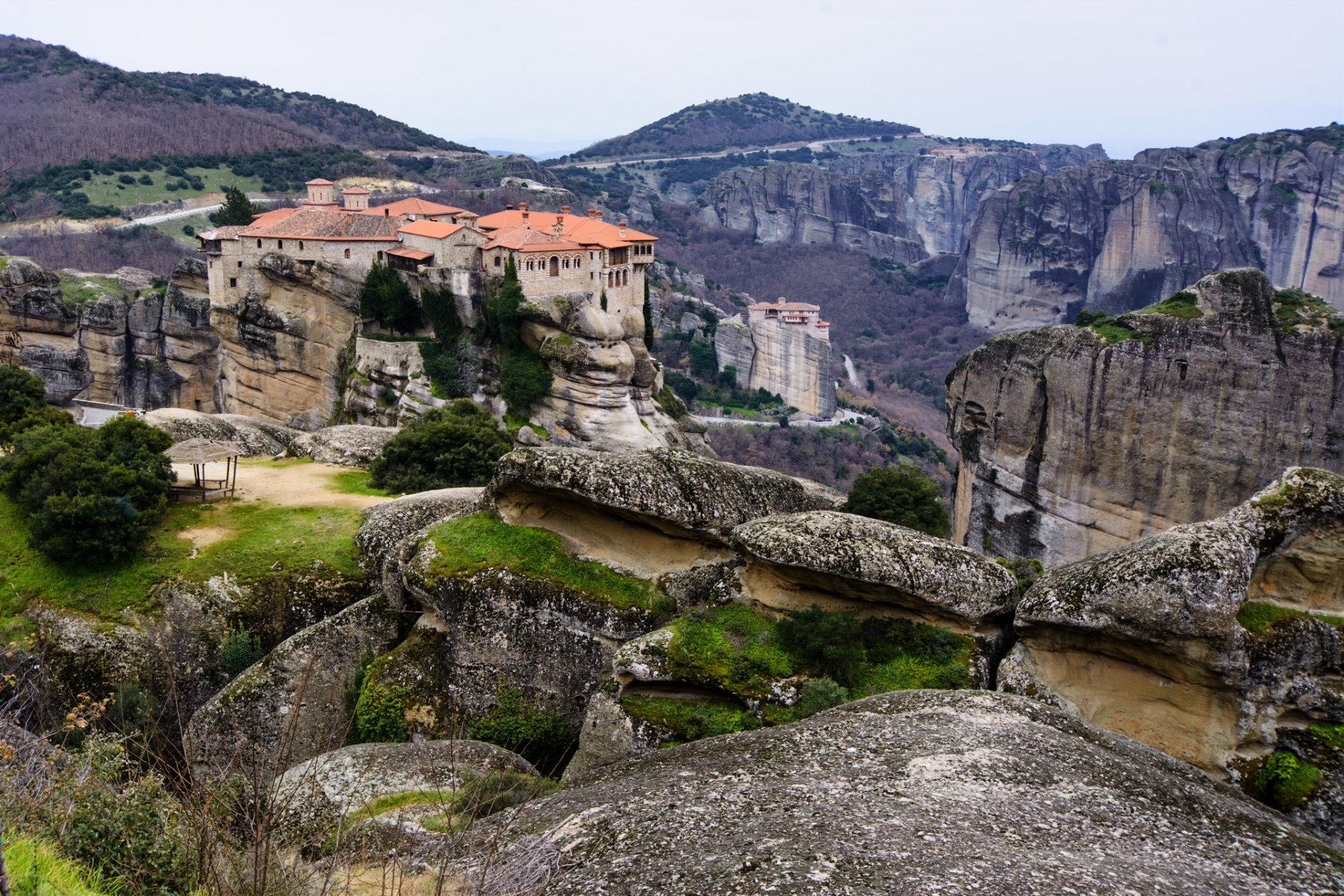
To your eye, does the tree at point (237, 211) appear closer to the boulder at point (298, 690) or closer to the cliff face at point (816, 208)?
the boulder at point (298, 690)

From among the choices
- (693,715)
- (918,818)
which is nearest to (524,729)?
(693,715)

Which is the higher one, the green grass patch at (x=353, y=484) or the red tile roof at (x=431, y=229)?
the red tile roof at (x=431, y=229)

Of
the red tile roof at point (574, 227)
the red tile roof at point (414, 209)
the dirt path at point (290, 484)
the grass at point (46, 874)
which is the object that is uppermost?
the red tile roof at point (414, 209)

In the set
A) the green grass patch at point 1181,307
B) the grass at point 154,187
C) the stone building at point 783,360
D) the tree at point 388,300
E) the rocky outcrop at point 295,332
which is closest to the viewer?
the green grass patch at point 1181,307

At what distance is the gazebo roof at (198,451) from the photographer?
22.5m

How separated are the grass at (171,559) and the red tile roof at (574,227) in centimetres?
2907

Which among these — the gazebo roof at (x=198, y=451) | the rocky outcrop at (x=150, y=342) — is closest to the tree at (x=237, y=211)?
the rocky outcrop at (x=150, y=342)

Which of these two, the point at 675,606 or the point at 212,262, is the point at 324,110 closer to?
the point at 212,262

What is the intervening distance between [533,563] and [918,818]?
9.21 metres

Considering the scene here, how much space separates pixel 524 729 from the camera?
16.0 m

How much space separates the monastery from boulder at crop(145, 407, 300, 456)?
647 inches

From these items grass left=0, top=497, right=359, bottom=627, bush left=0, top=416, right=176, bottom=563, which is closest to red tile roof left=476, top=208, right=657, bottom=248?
bush left=0, top=416, right=176, bottom=563

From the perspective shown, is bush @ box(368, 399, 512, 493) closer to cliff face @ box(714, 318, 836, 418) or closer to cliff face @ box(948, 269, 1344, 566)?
cliff face @ box(948, 269, 1344, 566)

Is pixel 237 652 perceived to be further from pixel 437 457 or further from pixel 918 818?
pixel 918 818
